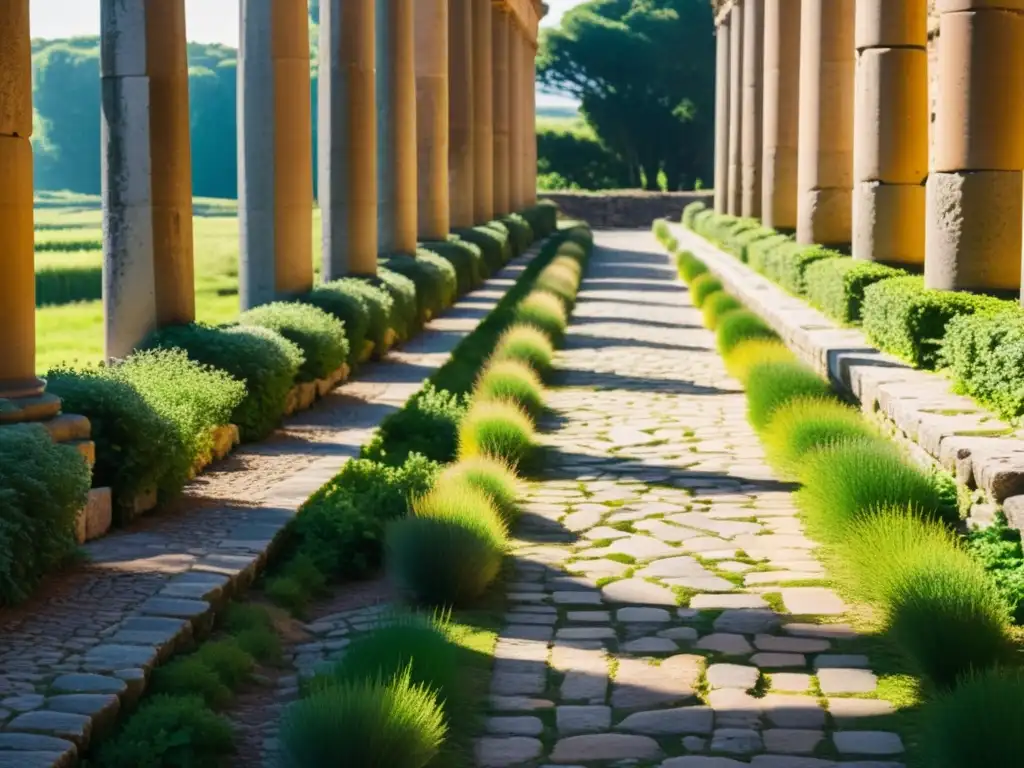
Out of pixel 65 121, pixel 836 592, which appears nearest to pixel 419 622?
pixel 836 592

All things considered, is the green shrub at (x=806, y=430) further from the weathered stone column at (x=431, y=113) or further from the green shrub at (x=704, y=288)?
the weathered stone column at (x=431, y=113)

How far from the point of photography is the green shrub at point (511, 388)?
11867 mm

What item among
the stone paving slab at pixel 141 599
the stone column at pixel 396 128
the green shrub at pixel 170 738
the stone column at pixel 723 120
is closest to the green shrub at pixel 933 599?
the stone paving slab at pixel 141 599

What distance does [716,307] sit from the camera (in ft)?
65.1

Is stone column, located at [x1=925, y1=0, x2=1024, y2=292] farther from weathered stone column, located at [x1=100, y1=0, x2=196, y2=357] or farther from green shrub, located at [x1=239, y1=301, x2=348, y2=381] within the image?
weathered stone column, located at [x1=100, y1=0, x2=196, y2=357]

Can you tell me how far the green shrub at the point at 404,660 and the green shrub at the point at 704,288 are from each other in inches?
653

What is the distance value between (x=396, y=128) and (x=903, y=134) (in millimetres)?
7167

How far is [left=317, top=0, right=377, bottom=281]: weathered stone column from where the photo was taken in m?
16.3

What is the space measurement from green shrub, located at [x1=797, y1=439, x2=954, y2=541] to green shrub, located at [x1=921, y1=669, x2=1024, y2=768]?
8.97 feet

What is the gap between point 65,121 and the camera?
73.1 meters

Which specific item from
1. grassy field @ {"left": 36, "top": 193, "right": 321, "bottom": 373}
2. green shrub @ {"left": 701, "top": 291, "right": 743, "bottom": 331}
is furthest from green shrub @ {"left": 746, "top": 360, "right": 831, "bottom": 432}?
green shrub @ {"left": 701, "top": 291, "right": 743, "bottom": 331}

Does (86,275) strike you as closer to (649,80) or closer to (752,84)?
(752,84)

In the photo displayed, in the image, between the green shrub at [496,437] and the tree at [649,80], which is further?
the tree at [649,80]

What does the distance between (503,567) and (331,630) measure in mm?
1199
